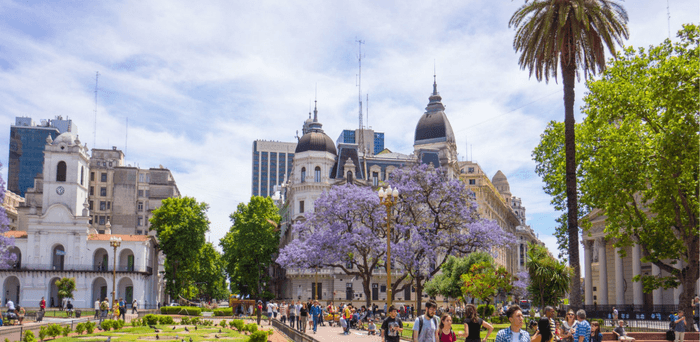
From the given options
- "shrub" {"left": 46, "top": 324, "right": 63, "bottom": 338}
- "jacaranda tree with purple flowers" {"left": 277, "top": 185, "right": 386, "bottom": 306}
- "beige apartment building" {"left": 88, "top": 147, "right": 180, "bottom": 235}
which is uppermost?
"beige apartment building" {"left": 88, "top": 147, "right": 180, "bottom": 235}

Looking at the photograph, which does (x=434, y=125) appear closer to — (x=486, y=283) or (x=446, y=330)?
(x=486, y=283)

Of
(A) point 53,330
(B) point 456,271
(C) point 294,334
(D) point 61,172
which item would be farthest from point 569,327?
(D) point 61,172

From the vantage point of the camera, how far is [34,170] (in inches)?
4862

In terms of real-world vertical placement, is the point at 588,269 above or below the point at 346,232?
below

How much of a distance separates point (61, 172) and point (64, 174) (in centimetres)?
44

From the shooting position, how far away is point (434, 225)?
46188mm

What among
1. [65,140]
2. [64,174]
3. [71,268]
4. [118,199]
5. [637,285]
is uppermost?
[65,140]

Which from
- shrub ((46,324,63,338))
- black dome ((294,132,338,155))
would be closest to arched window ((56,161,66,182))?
black dome ((294,132,338,155))

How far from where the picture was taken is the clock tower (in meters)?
71.7

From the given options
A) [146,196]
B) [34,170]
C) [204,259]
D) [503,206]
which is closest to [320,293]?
[204,259]

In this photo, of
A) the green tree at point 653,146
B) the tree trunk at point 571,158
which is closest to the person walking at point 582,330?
the tree trunk at point 571,158

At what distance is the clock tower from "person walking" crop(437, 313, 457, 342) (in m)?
67.3

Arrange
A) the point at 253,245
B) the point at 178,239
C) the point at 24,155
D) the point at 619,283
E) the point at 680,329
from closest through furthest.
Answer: the point at 680,329
the point at 619,283
the point at 178,239
the point at 253,245
the point at 24,155

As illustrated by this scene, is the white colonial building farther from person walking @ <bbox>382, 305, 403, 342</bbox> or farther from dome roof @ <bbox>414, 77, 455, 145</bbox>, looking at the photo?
person walking @ <bbox>382, 305, 403, 342</bbox>
